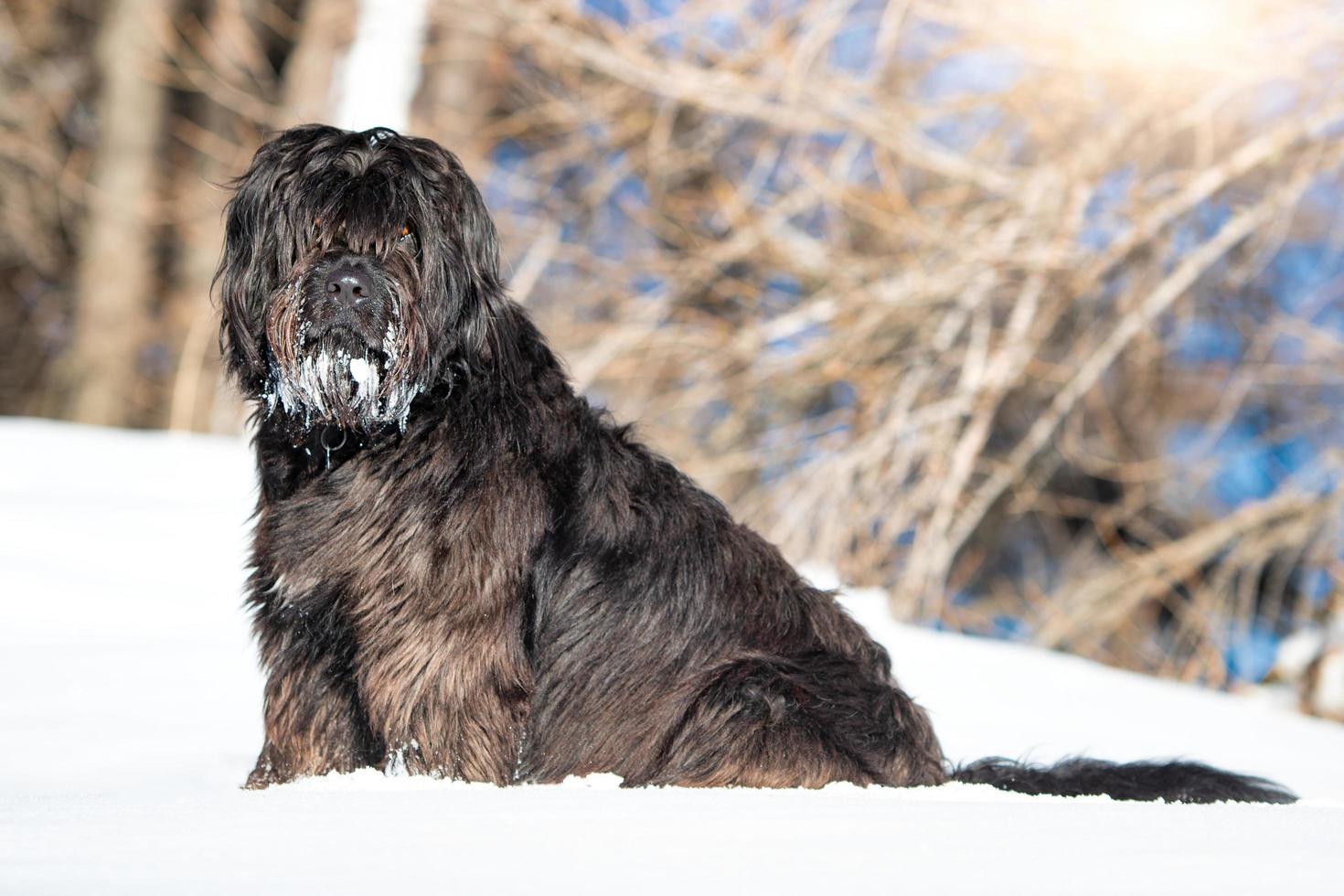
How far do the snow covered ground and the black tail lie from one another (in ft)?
0.63

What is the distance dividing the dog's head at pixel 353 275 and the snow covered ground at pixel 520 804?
1.12m

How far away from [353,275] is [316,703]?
47.8 inches

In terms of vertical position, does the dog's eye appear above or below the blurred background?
below

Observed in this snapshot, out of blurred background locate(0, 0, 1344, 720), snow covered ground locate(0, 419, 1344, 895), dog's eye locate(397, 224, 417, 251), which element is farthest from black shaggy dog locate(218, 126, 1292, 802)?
blurred background locate(0, 0, 1344, 720)

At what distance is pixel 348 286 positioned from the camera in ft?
13.4

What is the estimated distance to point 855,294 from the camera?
930 centimetres

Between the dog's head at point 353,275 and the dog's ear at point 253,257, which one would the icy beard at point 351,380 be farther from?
the dog's ear at point 253,257

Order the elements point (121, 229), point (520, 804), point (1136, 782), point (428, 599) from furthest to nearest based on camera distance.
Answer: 1. point (121, 229)
2. point (1136, 782)
3. point (428, 599)
4. point (520, 804)

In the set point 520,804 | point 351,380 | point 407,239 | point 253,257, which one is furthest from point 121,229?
point 520,804

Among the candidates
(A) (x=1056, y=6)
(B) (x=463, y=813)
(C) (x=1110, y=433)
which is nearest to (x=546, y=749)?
(B) (x=463, y=813)

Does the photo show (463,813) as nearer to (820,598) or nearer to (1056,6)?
(820,598)

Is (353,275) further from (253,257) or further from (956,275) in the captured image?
(956,275)

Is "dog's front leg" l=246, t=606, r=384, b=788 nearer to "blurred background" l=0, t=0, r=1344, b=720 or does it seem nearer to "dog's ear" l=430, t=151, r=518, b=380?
"dog's ear" l=430, t=151, r=518, b=380

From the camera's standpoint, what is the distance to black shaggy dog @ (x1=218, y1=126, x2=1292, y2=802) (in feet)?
13.3
